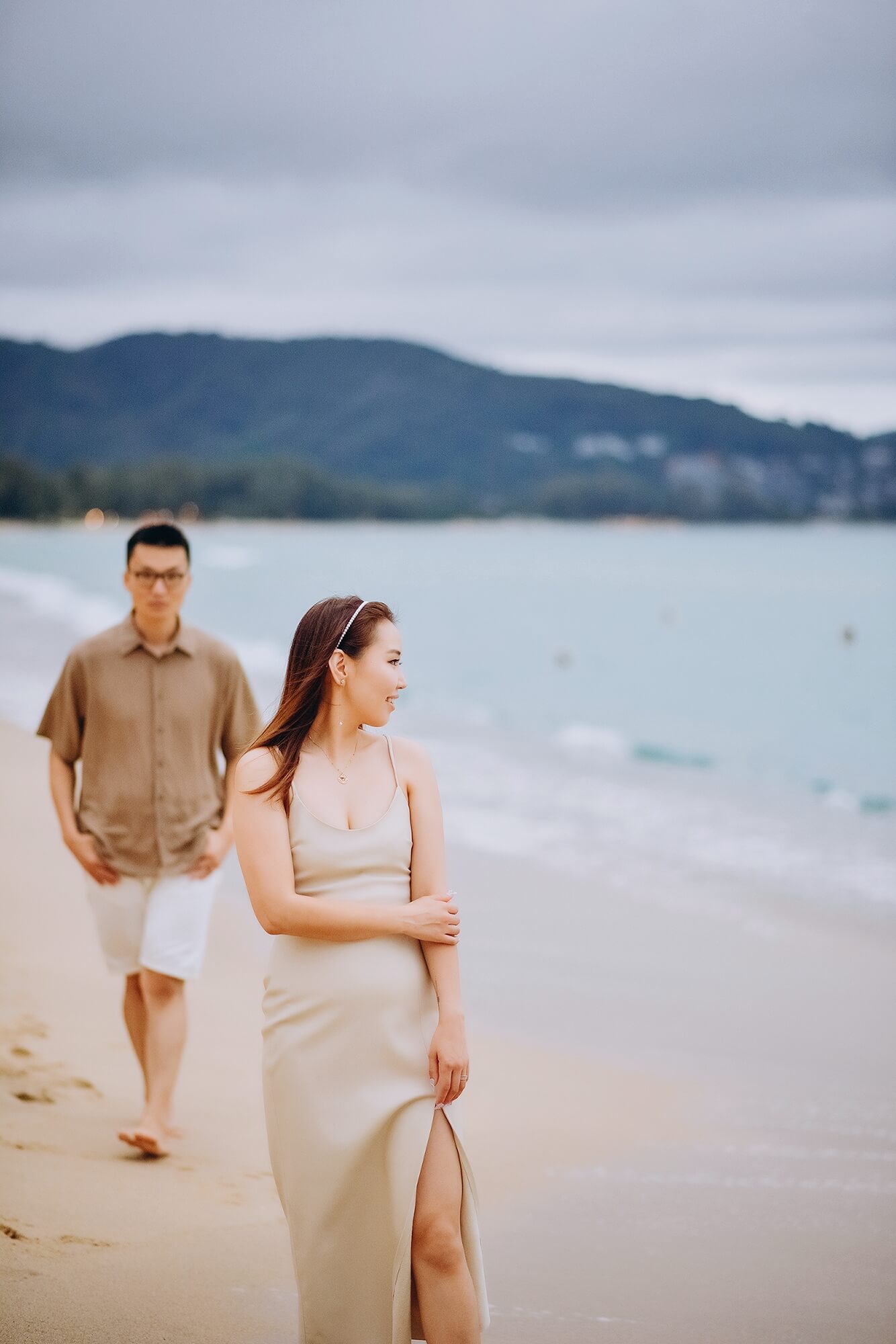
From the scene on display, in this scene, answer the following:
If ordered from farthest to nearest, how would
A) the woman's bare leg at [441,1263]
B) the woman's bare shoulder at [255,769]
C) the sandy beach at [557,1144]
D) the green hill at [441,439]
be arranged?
the green hill at [441,439]
the sandy beach at [557,1144]
the woman's bare shoulder at [255,769]
the woman's bare leg at [441,1263]

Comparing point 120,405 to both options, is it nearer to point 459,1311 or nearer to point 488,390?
point 488,390

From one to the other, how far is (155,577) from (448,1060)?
233 cm

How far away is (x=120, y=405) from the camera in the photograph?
192 metres

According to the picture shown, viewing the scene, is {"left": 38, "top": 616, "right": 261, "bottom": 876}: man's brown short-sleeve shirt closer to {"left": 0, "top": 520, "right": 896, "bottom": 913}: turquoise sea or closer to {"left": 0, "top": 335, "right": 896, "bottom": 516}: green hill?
{"left": 0, "top": 520, "right": 896, "bottom": 913}: turquoise sea

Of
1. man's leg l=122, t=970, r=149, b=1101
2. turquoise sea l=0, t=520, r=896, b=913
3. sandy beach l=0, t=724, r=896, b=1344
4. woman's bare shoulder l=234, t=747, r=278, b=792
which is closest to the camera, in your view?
woman's bare shoulder l=234, t=747, r=278, b=792

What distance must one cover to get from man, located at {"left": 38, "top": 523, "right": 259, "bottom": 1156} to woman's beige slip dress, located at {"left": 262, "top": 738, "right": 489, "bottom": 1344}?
169 centimetres

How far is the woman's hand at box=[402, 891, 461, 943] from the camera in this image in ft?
9.32

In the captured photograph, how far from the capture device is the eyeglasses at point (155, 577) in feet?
15.1

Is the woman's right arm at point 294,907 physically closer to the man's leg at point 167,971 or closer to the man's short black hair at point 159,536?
the man's leg at point 167,971

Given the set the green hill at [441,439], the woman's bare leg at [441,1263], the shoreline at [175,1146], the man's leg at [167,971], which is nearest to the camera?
the woman's bare leg at [441,1263]

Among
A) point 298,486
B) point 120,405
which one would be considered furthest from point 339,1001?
point 120,405

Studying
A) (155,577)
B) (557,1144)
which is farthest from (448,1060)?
(557,1144)

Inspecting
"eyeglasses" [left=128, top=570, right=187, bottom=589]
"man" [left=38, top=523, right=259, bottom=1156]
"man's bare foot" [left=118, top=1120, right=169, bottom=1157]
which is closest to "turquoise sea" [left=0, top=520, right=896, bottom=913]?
"man" [left=38, top=523, right=259, bottom=1156]

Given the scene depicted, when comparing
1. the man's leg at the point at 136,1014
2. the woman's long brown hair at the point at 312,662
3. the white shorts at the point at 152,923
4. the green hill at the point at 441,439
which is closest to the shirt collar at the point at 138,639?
the white shorts at the point at 152,923
